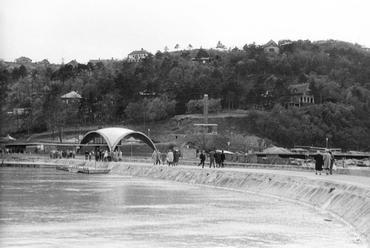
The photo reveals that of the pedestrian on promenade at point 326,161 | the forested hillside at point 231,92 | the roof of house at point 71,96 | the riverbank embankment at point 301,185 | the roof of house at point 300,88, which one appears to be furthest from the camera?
the roof of house at point 71,96

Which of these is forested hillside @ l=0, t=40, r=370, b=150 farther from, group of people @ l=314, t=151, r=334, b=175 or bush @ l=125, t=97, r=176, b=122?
group of people @ l=314, t=151, r=334, b=175

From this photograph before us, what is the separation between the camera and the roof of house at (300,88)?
159 m

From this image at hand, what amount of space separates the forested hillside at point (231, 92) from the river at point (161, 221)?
10053 cm

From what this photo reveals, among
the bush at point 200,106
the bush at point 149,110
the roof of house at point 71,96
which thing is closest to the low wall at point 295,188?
the bush at point 149,110

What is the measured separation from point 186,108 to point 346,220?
414 ft

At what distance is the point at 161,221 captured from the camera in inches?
1162

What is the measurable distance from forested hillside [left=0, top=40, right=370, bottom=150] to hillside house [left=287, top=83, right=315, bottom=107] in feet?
3.84

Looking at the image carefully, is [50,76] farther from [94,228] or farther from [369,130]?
[94,228]

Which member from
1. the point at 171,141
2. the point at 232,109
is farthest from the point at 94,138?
the point at 232,109

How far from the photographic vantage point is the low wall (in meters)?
28.1

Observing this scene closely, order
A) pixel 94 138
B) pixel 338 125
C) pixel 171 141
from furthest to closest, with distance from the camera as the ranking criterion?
1. pixel 338 125
2. pixel 171 141
3. pixel 94 138

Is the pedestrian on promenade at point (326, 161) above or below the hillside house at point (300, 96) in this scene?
below

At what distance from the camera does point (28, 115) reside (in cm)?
16125

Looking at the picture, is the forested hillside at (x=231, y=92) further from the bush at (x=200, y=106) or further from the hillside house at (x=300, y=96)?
the hillside house at (x=300, y=96)
